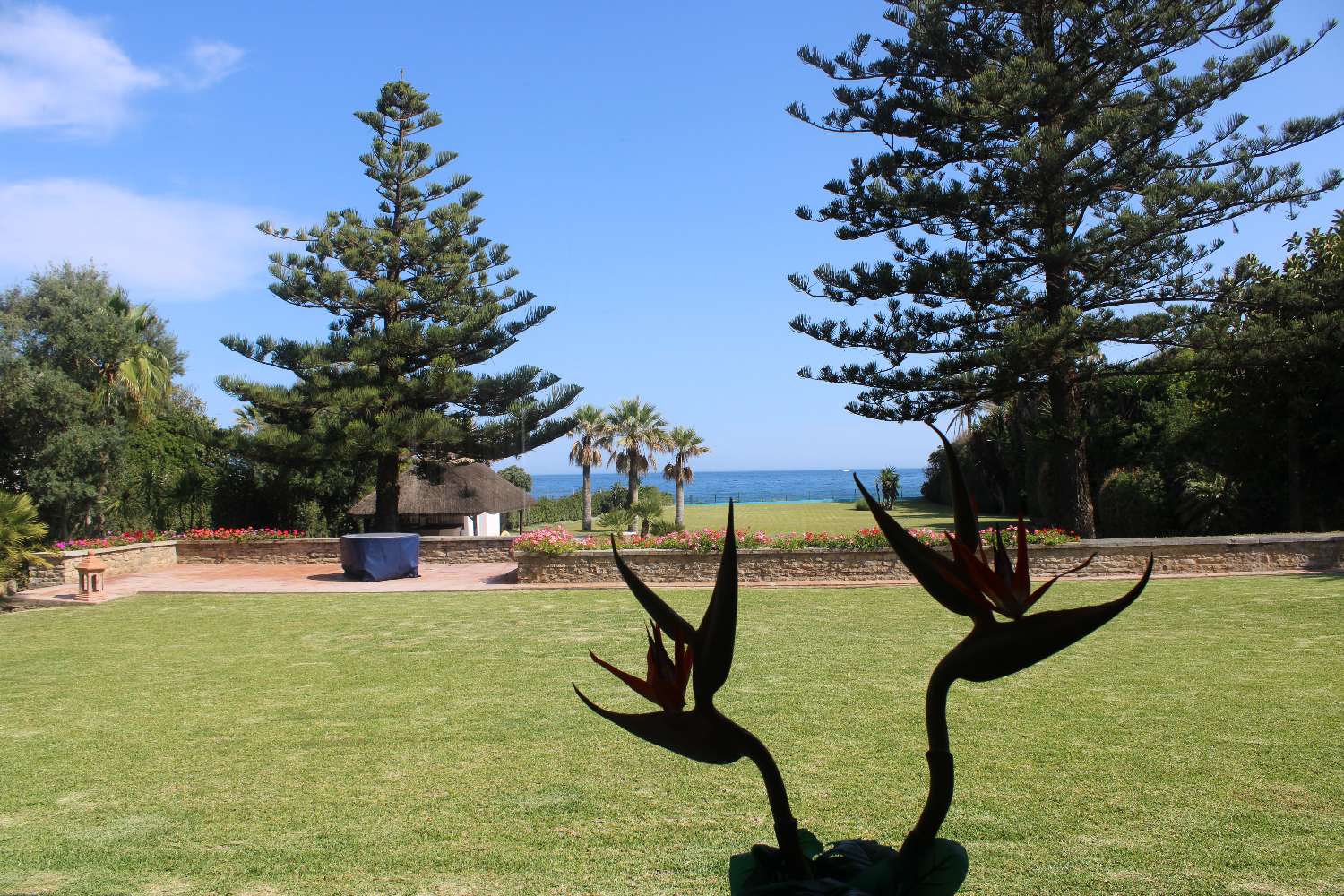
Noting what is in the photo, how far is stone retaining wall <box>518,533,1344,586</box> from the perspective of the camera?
11.9 meters

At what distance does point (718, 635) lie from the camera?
3.48 ft

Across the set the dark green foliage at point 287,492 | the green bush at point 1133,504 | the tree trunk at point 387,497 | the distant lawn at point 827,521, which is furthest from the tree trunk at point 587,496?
the green bush at point 1133,504

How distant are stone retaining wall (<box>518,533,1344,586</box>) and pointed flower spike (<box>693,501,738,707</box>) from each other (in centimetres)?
1140

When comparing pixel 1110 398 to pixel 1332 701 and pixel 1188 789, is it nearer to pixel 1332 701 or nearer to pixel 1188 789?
pixel 1332 701

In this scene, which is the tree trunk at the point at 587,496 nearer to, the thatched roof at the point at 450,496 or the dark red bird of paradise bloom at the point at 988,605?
the thatched roof at the point at 450,496

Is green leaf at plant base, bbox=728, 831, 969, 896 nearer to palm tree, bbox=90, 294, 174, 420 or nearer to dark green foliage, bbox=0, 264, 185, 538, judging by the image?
dark green foliage, bbox=0, 264, 185, 538

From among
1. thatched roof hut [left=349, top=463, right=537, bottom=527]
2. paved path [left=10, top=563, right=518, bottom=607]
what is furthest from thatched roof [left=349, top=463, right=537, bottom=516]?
paved path [left=10, top=563, right=518, bottom=607]

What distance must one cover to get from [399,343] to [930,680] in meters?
18.5

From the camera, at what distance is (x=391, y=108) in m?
19.7

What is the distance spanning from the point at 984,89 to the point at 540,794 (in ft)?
38.3

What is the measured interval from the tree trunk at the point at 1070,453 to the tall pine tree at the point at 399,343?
9.82m

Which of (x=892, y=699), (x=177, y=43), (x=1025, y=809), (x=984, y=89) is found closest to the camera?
(x=1025, y=809)

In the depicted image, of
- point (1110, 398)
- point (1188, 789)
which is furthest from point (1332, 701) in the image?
point (1110, 398)

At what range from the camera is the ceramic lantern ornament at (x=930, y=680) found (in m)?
0.99
